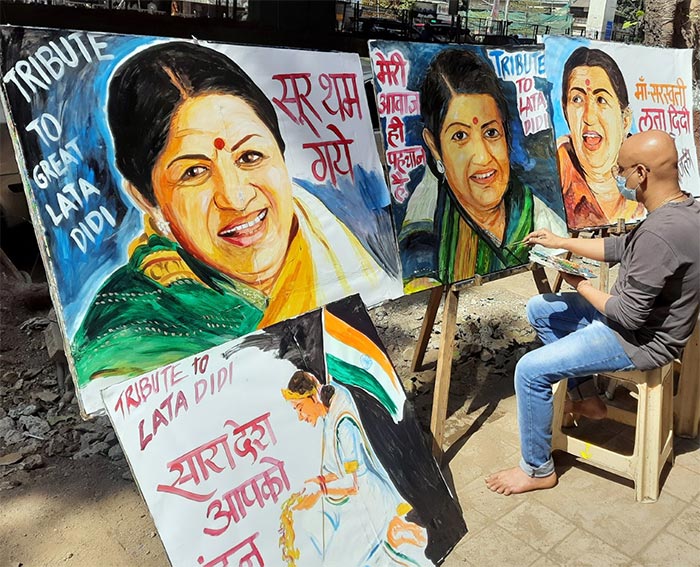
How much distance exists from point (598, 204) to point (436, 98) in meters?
1.35

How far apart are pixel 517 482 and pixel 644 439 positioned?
0.54 meters

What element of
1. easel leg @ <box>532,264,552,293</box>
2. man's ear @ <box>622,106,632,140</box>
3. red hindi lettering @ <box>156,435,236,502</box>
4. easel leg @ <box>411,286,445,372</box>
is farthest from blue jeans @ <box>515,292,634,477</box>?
man's ear @ <box>622,106,632,140</box>

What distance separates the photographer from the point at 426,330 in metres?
3.43

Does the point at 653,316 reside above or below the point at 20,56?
below

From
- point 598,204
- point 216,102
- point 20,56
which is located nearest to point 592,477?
point 598,204

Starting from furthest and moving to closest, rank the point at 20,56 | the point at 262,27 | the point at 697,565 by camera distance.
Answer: the point at 262,27 < the point at 697,565 < the point at 20,56

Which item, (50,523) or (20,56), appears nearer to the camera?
(20,56)

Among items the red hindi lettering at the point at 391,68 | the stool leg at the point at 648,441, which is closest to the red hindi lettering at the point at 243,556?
the stool leg at the point at 648,441

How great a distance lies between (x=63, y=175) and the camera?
1.61 m

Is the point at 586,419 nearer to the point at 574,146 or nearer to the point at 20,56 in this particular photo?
the point at 574,146

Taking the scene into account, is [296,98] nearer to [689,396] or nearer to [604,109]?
[604,109]

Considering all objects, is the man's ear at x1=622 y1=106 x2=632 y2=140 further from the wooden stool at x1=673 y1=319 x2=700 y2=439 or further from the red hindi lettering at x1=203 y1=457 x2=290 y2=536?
the red hindi lettering at x1=203 y1=457 x2=290 y2=536

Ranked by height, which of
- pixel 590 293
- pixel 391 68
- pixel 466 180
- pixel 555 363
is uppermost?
Answer: pixel 391 68

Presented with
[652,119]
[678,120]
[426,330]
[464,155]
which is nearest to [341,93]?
[464,155]
